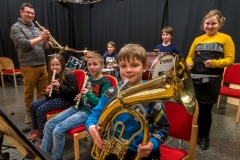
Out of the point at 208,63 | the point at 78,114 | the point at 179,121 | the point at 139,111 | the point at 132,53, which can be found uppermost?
the point at 132,53

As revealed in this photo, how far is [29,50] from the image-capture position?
2.44 m

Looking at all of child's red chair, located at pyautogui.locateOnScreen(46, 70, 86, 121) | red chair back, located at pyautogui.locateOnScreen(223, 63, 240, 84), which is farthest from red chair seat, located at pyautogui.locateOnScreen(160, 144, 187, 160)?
red chair back, located at pyautogui.locateOnScreen(223, 63, 240, 84)

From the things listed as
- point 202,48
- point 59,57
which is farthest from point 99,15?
point 202,48

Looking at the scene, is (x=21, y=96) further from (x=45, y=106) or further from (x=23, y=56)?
(x=45, y=106)

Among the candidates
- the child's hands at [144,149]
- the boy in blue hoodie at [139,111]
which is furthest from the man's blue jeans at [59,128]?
the child's hands at [144,149]

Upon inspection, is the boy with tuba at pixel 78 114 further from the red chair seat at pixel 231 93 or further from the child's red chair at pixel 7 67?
the child's red chair at pixel 7 67

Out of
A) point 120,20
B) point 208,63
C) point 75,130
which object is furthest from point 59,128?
point 120,20

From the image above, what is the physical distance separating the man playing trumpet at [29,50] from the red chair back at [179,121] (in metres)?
1.85

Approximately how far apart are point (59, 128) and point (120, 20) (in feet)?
15.6

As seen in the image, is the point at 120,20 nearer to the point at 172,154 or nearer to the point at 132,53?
the point at 132,53

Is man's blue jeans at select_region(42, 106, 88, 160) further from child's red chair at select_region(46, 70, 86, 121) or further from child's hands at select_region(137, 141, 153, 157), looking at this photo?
child's hands at select_region(137, 141, 153, 157)

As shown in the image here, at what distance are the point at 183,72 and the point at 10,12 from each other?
6177 millimetres

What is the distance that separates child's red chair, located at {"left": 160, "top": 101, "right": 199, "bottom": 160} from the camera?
1.19m

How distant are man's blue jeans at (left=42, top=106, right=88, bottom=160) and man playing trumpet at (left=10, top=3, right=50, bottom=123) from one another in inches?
41.7
